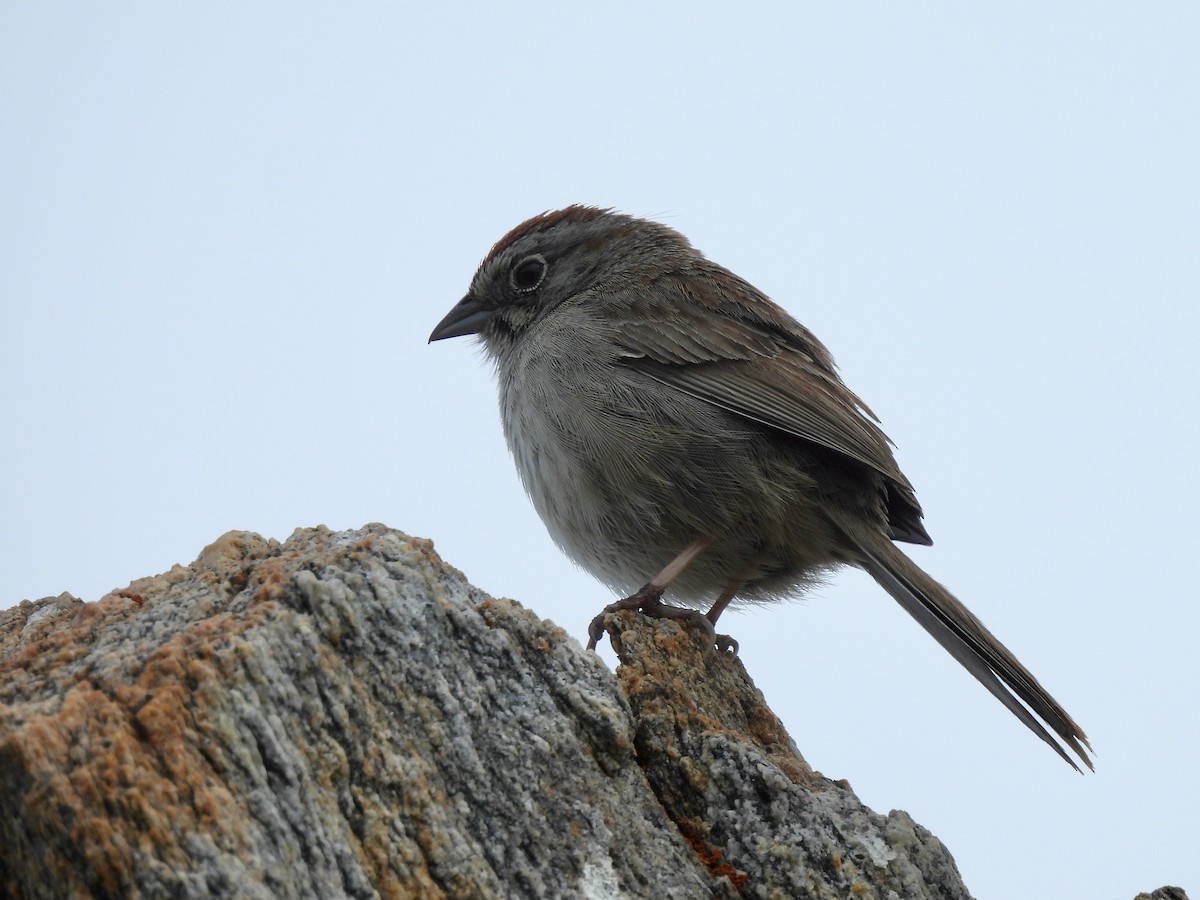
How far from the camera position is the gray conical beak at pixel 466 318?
6.93 metres

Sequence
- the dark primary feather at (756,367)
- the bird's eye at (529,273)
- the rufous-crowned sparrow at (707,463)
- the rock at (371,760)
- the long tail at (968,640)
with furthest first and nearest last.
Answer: the bird's eye at (529,273) < the dark primary feather at (756,367) < the rufous-crowned sparrow at (707,463) < the long tail at (968,640) < the rock at (371,760)

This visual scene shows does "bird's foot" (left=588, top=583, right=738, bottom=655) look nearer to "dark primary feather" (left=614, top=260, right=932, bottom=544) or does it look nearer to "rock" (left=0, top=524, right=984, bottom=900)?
"rock" (left=0, top=524, right=984, bottom=900)

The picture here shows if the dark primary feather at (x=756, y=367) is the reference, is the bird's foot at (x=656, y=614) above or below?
below

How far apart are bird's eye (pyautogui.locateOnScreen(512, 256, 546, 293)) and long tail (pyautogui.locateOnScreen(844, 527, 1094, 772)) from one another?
2370 mm

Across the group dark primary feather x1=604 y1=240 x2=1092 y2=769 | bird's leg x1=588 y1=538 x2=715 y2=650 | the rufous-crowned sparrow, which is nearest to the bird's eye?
the rufous-crowned sparrow

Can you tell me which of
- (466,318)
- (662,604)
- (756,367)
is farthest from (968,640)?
(466,318)

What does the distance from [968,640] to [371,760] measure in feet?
9.49

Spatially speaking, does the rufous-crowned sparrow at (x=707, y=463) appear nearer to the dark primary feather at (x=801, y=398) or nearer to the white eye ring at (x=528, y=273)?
the dark primary feather at (x=801, y=398)

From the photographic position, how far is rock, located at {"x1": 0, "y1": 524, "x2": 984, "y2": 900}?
8.23 ft

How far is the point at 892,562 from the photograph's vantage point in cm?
543

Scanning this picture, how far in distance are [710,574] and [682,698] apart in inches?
69.7

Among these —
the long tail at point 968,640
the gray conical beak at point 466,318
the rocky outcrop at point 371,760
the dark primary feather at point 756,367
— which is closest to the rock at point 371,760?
the rocky outcrop at point 371,760

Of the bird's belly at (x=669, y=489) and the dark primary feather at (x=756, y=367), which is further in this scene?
the dark primary feather at (x=756, y=367)

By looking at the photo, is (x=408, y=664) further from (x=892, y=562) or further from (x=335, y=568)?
(x=892, y=562)
